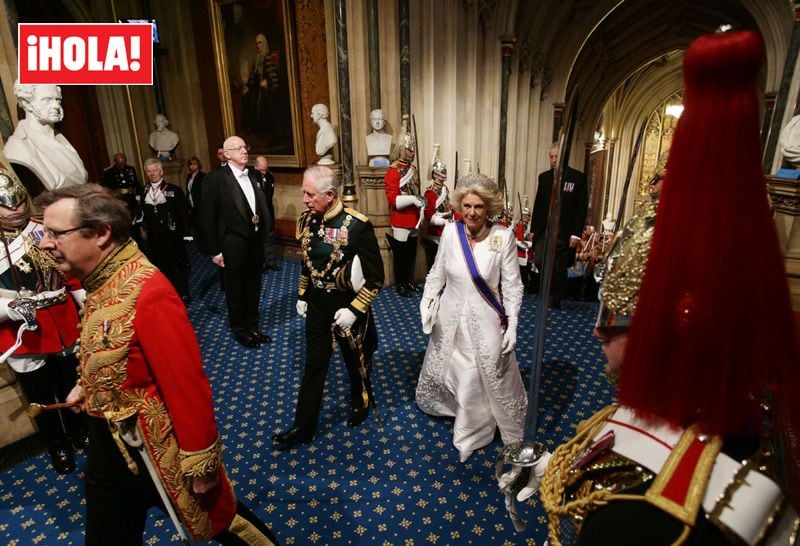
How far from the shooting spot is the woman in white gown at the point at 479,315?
2.79 m

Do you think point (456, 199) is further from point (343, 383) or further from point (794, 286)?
point (794, 286)

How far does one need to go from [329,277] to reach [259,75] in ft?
19.4

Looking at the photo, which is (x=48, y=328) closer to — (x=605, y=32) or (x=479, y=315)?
(x=479, y=315)

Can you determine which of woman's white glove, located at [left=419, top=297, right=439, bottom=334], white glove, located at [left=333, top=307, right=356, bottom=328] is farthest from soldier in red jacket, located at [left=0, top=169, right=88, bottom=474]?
woman's white glove, located at [left=419, top=297, right=439, bottom=334]

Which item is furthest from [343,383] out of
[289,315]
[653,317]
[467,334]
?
[653,317]

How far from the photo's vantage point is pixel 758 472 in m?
0.85

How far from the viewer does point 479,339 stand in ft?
9.43

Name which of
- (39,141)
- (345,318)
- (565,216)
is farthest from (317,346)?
(565,216)

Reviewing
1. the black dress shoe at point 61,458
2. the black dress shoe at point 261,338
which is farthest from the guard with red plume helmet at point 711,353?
the black dress shoe at point 261,338

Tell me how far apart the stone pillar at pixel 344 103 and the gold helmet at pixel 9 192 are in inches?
148

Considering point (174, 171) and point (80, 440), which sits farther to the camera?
point (174, 171)

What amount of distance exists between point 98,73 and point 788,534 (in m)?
2.85

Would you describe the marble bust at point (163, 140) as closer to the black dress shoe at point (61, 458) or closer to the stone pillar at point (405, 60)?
the stone pillar at point (405, 60)

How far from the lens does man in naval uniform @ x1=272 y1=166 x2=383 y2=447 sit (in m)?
2.83
